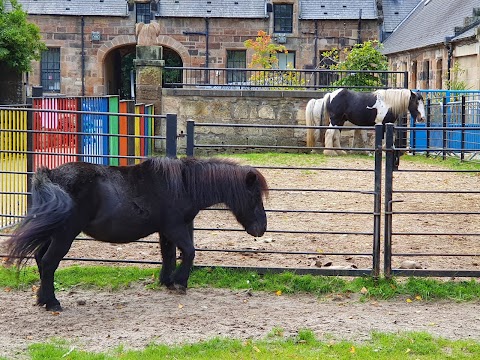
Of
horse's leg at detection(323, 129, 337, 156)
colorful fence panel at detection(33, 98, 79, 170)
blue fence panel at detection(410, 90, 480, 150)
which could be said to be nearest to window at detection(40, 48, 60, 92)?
blue fence panel at detection(410, 90, 480, 150)

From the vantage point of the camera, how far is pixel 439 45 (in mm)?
32531

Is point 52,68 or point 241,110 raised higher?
point 52,68

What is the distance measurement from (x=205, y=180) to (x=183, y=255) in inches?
26.5

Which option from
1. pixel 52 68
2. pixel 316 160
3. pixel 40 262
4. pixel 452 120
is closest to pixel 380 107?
pixel 452 120

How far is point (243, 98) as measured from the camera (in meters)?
23.1

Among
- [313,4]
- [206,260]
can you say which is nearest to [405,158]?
[206,260]

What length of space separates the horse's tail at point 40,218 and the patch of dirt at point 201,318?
1.78ft

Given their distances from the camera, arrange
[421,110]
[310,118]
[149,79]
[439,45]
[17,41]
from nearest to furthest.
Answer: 1. [421,110]
2. [310,118]
3. [149,79]
4. [17,41]
5. [439,45]

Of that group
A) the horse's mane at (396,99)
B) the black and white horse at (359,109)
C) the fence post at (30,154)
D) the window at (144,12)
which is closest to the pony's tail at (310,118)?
the black and white horse at (359,109)

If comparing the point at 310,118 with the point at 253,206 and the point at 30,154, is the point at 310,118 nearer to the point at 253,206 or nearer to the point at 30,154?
the point at 30,154

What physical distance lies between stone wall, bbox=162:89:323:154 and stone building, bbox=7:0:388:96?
723 inches

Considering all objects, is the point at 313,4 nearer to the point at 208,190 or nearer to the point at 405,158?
the point at 405,158

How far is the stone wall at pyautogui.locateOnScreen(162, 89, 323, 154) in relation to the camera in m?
23.0

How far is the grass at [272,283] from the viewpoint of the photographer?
8133 millimetres
